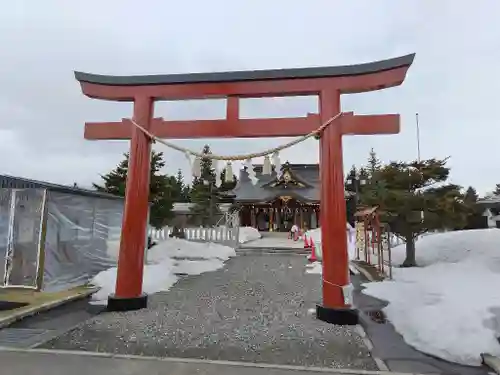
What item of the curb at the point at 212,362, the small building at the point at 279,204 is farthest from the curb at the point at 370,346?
the small building at the point at 279,204

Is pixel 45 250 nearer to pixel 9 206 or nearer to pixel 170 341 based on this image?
pixel 9 206

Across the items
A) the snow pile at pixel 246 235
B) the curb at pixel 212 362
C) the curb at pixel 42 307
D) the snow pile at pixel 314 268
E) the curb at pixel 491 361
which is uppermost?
the snow pile at pixel 246 235

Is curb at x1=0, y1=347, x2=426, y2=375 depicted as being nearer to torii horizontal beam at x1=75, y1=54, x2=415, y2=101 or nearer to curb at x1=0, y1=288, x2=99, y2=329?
curb at x1=0, y1=288, x2=99, y2=329

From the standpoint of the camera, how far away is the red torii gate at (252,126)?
608 cm

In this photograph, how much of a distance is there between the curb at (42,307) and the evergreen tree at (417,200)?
925 centimetres

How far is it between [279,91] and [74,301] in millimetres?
6061

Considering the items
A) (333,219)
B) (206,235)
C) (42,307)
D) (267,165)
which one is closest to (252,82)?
(267,165)

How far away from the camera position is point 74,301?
301 inches

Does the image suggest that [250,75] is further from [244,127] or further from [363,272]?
[363,272]

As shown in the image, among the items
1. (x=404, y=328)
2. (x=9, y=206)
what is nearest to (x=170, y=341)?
(x=404, y=328)

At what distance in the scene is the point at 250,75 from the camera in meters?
6.65

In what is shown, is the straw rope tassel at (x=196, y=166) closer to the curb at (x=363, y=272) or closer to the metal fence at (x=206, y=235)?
the curb at (x=363, y=272)

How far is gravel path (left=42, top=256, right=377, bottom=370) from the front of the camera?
444 centimetres

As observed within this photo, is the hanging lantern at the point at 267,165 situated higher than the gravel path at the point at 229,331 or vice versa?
the hanging lantern at the point at 267,165
